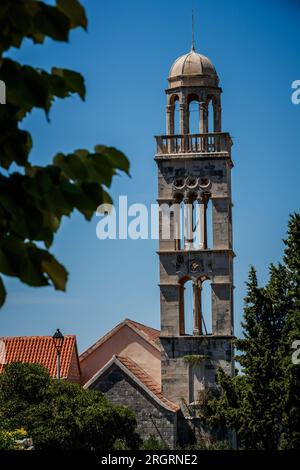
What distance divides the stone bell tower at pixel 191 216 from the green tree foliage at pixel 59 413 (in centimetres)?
414

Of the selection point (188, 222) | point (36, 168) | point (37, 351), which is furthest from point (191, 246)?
point (36, 168)

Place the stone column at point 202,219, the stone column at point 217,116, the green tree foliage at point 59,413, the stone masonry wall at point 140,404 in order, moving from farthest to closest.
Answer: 1. the stone column at point 217,116
2. the stone column at point 202,219
3. the stone masonry wall at point 140,404
4. the green tree foliage at point 59,413

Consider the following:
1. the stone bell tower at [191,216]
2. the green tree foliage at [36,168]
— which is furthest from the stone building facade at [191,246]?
the green tree foliage at [36,168]

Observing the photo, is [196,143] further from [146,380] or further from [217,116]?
[146,380]

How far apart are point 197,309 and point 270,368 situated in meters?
6.61

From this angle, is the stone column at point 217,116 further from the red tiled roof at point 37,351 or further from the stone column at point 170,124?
the red tiled roof at point 37,351

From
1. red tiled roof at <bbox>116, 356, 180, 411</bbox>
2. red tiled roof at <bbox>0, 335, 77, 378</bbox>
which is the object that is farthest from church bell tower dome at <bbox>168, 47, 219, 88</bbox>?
red tiled roof at <bbox>0, 335, 77, 378</bbox>

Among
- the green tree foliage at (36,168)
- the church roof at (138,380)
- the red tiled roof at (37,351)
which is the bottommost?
the green tree foliage at (36,168)

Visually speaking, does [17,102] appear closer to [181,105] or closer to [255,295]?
[255,295]

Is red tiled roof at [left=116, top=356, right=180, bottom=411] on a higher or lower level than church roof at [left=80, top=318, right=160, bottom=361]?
lower

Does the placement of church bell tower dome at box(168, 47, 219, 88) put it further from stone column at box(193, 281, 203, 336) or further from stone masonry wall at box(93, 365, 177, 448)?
stone masonry wall at box(93, 365, 177, 448)

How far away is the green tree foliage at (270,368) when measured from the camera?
103 ft

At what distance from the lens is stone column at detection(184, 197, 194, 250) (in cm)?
3809
